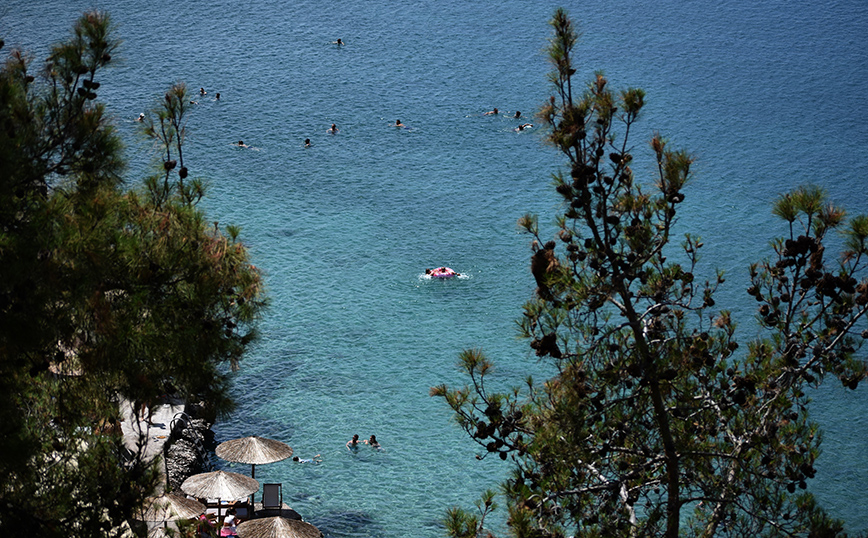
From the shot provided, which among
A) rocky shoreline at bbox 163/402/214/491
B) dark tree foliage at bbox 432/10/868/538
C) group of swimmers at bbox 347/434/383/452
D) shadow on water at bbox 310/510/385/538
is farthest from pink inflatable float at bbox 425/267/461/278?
dark tree foliage at bbox 432/10/868/538

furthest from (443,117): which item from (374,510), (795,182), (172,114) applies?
(172,114)

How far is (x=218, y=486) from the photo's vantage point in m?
17.0

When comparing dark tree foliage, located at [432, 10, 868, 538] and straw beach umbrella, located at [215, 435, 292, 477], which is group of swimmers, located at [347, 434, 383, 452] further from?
dark tree foliage, located at [432, 10, 868, 538]

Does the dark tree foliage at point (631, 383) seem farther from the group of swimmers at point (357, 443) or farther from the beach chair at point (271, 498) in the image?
the group of swimmers at point (357, 443)

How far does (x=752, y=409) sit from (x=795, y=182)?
29621 millimetres

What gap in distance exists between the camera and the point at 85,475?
7414 millimetres

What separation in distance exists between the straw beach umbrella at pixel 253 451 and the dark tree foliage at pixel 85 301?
9898 mm

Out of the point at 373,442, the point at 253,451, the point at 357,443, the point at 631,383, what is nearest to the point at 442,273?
the point at 357,443

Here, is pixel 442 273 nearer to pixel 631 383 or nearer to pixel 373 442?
pixel 373 442

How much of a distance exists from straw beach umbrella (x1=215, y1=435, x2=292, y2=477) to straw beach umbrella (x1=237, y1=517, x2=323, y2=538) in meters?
1.92

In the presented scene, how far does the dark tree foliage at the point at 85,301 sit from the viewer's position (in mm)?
7027

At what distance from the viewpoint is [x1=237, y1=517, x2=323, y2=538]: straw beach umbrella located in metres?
15.9

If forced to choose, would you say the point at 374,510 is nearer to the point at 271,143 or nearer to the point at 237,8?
the point at 271,143

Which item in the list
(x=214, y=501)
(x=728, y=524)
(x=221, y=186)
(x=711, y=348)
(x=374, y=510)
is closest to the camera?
(x=728, y=524)
